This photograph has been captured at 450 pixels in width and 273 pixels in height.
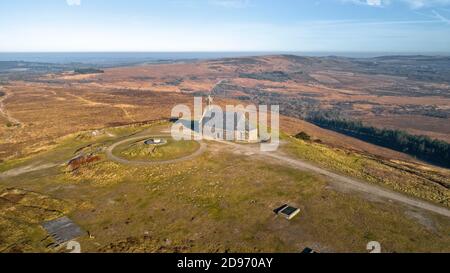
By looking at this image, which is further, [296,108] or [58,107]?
[296,108]

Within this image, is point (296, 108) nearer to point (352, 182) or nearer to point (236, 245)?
point (352, 182)

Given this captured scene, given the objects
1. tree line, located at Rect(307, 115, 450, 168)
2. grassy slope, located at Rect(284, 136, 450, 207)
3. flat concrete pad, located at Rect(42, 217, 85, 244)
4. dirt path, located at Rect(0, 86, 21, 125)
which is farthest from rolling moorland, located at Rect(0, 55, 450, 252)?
tree line, located at Rect(307, 115, 450, 168)

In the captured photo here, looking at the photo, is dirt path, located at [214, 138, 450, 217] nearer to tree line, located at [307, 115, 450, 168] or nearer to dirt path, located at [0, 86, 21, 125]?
tree line, located at [307, 115, 450, 168]

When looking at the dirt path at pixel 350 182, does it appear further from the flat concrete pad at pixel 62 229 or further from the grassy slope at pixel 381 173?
the flat concrete pad at pixel 62 229

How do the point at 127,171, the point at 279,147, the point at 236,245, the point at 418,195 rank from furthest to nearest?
the point at 279,147, the point at 127,171, the point at 418,195, the point at 236,245

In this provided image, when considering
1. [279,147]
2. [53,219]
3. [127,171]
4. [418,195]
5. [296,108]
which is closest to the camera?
[53,219]

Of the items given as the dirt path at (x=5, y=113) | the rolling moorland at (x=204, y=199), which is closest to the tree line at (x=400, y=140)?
the rolling moorland at (x=204, y=199)

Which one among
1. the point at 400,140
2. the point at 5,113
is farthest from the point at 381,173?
the point at 5,113
